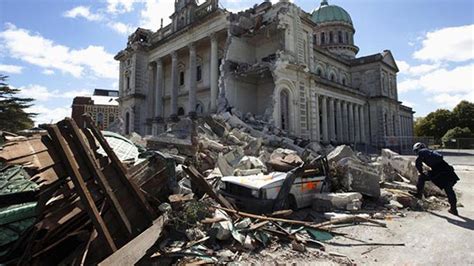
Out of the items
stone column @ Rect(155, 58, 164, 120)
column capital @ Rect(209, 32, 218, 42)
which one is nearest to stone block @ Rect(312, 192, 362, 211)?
column capital @ Rect(209, 32, 218, 42)

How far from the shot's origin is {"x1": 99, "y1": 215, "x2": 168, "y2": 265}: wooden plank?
3.51 meters

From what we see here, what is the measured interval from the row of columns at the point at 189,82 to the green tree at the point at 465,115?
1843 inches

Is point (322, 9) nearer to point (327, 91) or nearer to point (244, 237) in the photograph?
point (327, 91)

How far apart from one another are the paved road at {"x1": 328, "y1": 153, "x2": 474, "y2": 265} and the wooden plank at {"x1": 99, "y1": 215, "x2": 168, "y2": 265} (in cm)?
293

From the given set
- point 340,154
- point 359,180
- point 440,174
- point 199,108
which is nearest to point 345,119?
point 199,108

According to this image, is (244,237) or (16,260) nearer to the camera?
(16,260)

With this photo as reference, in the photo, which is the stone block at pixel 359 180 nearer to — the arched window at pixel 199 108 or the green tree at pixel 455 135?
the arched window at pixel 199 108

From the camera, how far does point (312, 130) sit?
23.8 metres

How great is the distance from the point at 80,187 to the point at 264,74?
19.8m

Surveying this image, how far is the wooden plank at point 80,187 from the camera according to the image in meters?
3.80

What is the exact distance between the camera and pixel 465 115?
48.4 m

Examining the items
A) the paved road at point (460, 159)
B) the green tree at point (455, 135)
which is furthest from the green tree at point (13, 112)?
the green tree at point (455, 135)

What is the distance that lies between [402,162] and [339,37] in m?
37.8

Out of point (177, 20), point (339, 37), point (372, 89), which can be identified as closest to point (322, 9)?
point (339, 37)
